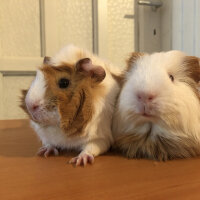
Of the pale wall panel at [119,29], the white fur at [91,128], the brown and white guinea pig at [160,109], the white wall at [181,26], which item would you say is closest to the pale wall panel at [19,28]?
the pale wall panel at [119,29]

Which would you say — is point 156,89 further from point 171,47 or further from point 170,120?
point 171,47

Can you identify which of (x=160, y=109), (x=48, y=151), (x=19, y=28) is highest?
(x=19, y=28)

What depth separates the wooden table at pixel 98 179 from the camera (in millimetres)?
581

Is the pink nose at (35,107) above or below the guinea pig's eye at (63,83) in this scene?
below

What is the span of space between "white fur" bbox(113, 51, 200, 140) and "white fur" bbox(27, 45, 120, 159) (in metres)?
0.04

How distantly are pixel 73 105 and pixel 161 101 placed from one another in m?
0.25

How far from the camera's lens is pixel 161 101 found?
79cm

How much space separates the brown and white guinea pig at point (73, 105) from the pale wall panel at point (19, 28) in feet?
4.81

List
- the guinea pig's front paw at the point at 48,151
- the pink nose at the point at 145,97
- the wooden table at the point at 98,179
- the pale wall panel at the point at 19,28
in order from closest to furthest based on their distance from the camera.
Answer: the wooden table at the point at 98,179 → the pink nose at the point at 145,97 → the guinea pig's front paw at the point at 48,151 → the pale wall panel at the point at 19,28

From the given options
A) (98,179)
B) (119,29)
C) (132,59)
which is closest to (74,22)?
(119,29)

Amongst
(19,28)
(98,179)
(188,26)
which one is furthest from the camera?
(188,26)

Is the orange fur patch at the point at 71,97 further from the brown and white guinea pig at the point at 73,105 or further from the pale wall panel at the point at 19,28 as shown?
the pale wall panel at the point at 19,28

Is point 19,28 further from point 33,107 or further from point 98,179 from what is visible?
point 98,179

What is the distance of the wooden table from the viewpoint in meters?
0.58
